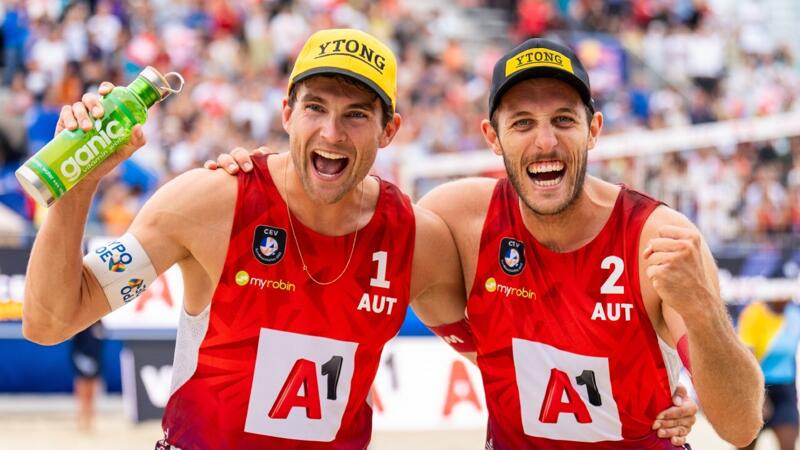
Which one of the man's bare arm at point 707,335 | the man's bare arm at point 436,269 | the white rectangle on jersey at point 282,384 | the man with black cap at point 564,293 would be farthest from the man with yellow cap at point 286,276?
the man's bare arm at point 707,335

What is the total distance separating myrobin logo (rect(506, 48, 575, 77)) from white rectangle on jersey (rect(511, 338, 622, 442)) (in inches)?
38.4

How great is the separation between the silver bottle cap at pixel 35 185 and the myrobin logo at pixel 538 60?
160cm

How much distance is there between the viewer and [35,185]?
3.45 m

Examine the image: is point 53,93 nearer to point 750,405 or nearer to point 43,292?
point 43,292

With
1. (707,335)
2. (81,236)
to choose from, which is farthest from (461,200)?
(81,236)

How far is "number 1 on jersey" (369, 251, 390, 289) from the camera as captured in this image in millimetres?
4094

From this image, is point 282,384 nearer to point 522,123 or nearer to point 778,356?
point 522,123

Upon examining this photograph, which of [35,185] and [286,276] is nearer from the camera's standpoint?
[35,185]

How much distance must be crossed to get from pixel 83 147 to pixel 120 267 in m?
0.53

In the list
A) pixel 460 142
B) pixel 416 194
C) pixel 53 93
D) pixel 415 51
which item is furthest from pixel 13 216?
pixel 415 51

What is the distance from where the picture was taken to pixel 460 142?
14688 mm

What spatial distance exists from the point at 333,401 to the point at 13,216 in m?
7.98

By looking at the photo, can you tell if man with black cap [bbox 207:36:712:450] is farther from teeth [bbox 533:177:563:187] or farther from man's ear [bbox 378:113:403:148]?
man's ear [bbox 378:113:403:148]

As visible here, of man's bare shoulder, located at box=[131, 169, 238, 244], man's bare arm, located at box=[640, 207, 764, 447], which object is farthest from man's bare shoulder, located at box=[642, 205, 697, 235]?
man's bare shoulder, located at box=[131, 169, 238, 244]
